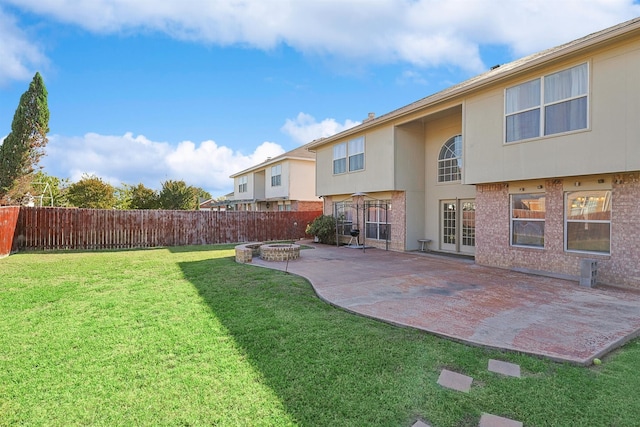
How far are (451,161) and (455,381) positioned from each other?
11515mm

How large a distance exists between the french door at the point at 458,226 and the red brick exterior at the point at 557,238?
1919 millimetres

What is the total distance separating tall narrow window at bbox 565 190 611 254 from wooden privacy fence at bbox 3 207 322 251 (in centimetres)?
1544

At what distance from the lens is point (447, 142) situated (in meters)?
13.8

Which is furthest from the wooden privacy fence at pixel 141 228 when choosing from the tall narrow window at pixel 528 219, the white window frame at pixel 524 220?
the tall narrow window at pixel 528 219

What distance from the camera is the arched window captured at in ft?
43.7

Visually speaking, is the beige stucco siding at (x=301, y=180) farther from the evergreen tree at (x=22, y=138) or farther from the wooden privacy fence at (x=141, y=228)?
the evergreen tree at (x=22, y=138)

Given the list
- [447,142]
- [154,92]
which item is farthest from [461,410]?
[154,92]

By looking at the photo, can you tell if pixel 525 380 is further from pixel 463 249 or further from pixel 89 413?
pixel 463 249

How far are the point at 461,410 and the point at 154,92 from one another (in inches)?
833

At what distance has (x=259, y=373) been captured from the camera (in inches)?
146

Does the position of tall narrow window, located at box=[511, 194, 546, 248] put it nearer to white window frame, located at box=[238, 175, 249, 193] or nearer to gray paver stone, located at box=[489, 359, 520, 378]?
gray paver stone, located at box=[489, 359, 520, 378]

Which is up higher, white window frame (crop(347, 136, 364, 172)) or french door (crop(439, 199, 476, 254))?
white window frame (crop(347, 136, 364, 172))

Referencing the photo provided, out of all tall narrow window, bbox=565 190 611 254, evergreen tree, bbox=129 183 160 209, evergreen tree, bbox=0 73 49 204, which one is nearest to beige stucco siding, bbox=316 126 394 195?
tall narrow window, bbox=565 190 611 254

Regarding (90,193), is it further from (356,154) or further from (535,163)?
(535,163)
